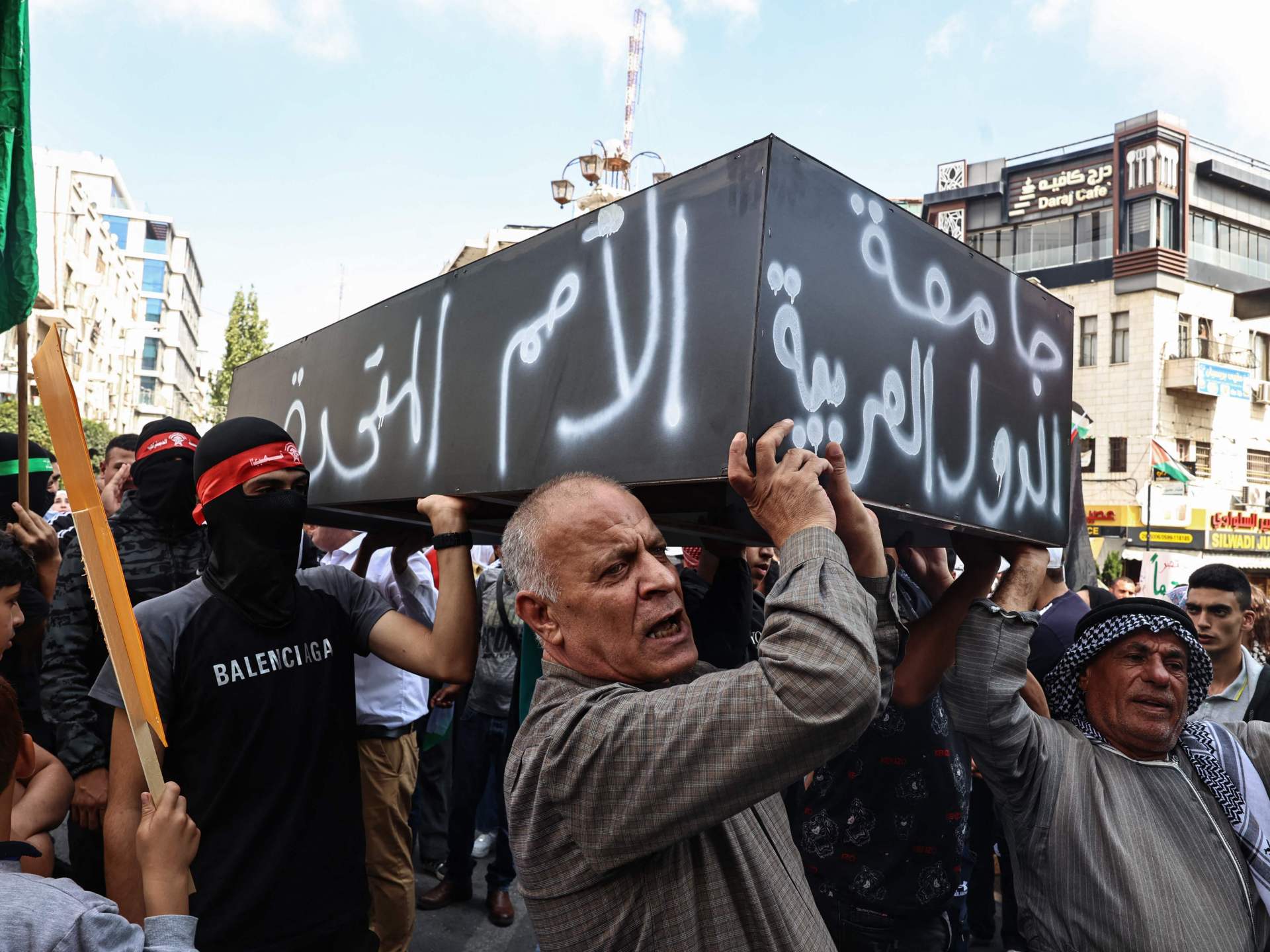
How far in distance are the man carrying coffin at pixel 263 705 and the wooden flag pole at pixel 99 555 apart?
1.29 ft

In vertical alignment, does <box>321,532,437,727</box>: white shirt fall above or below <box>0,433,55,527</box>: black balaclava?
below

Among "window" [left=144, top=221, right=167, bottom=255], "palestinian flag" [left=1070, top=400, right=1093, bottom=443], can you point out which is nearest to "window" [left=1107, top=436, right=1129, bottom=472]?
"palestinian flag" [left=1070, top=400, right=1093, bottom=443]

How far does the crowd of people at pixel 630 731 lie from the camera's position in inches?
54.2

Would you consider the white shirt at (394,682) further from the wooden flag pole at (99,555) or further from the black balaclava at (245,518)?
the wooden flag pole at (99,555)

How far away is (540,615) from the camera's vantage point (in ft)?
5.26

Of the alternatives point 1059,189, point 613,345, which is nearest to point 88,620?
point 613,345

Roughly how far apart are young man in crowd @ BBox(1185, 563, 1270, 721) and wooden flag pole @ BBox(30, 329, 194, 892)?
340 cm

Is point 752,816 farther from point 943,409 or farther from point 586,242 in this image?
point 586,242

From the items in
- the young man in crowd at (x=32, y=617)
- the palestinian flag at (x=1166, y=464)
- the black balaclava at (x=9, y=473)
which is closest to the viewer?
the young man in crowd at (x=32, y=617)

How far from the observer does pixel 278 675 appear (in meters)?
2.14

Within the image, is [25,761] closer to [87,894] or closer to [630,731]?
[87,894]

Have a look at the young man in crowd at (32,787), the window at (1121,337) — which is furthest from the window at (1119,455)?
the young man in crowd at (32,787)

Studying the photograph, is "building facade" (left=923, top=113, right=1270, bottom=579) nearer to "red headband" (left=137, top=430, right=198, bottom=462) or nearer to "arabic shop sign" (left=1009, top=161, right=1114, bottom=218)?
"arabic shop sign" (left=1009, top=161, right=1114, bottom=218)

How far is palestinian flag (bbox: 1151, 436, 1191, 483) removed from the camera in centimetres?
2780
